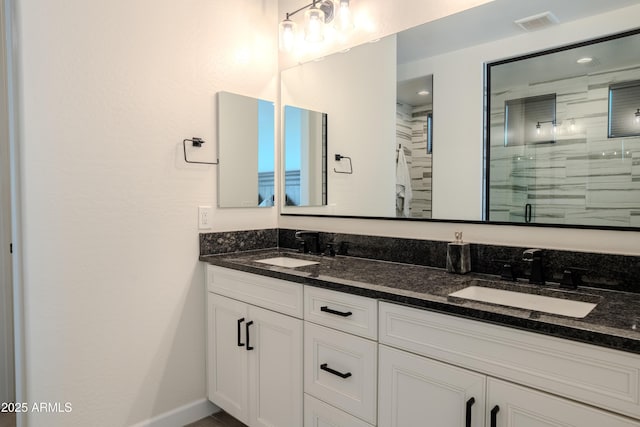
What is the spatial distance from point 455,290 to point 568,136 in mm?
714

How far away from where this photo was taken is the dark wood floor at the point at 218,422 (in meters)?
2.14

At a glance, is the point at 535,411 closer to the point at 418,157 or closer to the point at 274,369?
the point at 274,369

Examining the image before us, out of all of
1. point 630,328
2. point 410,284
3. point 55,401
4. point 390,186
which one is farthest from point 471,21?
point 55,401

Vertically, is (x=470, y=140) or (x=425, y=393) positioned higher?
(x=470, y=140)

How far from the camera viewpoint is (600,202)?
1440 millimetres

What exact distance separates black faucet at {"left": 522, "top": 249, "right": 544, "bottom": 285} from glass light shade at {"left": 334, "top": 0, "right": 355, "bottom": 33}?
4.85 ft

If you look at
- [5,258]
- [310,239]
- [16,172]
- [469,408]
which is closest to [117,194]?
[16,172]

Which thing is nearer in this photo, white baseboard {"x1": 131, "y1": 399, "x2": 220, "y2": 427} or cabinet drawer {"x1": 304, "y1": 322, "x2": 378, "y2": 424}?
cabinet drawer {"x1": 304, "y1": 322, "x2": 378, "y2": 424}

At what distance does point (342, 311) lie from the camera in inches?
59.8

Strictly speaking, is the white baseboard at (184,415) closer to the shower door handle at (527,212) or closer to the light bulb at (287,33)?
the shower door handle at (527,212)

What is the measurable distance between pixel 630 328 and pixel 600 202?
611 mm

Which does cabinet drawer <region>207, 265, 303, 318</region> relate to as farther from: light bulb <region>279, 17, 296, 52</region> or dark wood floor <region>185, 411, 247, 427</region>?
light bulb <region>279, 17, 296, 52</region>

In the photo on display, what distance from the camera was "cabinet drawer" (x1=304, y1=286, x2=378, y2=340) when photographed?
4.66 ft

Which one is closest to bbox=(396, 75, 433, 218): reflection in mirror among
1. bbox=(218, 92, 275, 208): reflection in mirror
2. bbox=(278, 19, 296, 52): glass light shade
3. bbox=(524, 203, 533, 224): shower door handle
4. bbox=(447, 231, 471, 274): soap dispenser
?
bbox=(447, 231, 471, 274): soap dispenser
